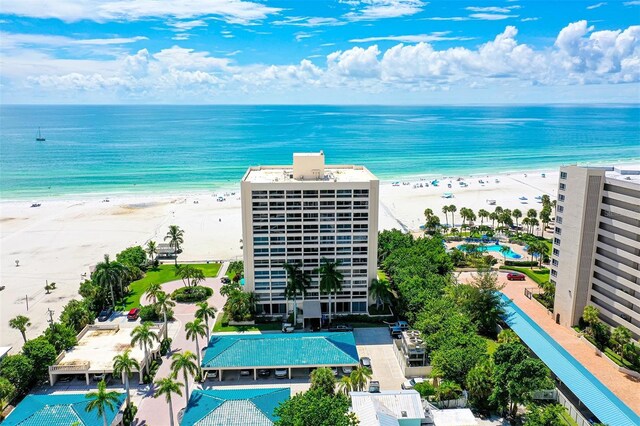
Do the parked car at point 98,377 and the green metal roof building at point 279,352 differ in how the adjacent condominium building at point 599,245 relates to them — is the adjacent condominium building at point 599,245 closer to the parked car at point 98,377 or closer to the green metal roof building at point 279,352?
the green metal roof building at point 279,352

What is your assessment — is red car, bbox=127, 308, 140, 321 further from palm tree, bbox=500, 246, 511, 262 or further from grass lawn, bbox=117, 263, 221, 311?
palm tree, bbox=500, 246, 511, 262

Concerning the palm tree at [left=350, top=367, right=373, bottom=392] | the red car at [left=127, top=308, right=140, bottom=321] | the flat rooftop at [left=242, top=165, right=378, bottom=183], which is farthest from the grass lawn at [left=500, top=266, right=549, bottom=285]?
the red car at [left=127, top=308, right=140, bottom=321]

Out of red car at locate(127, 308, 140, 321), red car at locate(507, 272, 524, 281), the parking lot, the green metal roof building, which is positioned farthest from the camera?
red car at locate(507, 272, 524, 281)

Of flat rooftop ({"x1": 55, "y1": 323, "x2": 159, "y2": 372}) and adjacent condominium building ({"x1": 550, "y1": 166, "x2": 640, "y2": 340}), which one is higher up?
adjacent condominium building ({"x1": 550, "y1": 166, "x2": 640, "y2": 340})

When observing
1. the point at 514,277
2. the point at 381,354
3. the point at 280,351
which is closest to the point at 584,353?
the point at 381,354

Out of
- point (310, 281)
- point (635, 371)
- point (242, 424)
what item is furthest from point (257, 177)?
point (635, 371)

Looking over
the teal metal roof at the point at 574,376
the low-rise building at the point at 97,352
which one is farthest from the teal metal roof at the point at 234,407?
the teal metal roof at the point at 574,376

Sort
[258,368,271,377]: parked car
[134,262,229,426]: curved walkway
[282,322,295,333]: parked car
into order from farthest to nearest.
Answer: [282,322,295,333]: parked car, [258,368,271,377]: parked car, [134,262,229,426]: curved walkway
